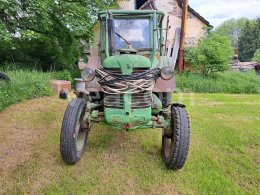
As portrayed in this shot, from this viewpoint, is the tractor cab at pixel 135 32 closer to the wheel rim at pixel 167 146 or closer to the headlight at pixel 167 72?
the headlight at pixel 167 72

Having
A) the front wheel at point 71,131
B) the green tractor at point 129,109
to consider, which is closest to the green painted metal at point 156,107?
the green tractor at point 129,109

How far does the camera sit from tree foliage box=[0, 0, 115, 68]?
5.82 metres

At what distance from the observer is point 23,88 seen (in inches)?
242

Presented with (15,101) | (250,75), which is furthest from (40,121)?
(250,75)

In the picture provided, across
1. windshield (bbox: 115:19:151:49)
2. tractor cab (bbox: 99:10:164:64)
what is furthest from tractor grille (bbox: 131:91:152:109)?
windshield (bbox: 115:19:151:49)

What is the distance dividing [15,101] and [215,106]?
4.48 metres

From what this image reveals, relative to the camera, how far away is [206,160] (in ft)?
10.8

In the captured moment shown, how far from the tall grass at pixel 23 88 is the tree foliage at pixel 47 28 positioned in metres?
0.82

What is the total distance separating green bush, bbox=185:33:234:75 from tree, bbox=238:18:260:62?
85.8 ft

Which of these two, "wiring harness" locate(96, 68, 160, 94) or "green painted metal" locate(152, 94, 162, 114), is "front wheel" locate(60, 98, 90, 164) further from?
"green painted metal" locate(152, 94, 162, 114)

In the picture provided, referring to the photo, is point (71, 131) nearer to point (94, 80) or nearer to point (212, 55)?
point (94, 80)

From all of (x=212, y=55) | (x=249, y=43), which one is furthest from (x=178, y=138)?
(x=249, y=43)

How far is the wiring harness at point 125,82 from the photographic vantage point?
9.70 feet

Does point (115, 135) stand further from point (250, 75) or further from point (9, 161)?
point (250, 75)
